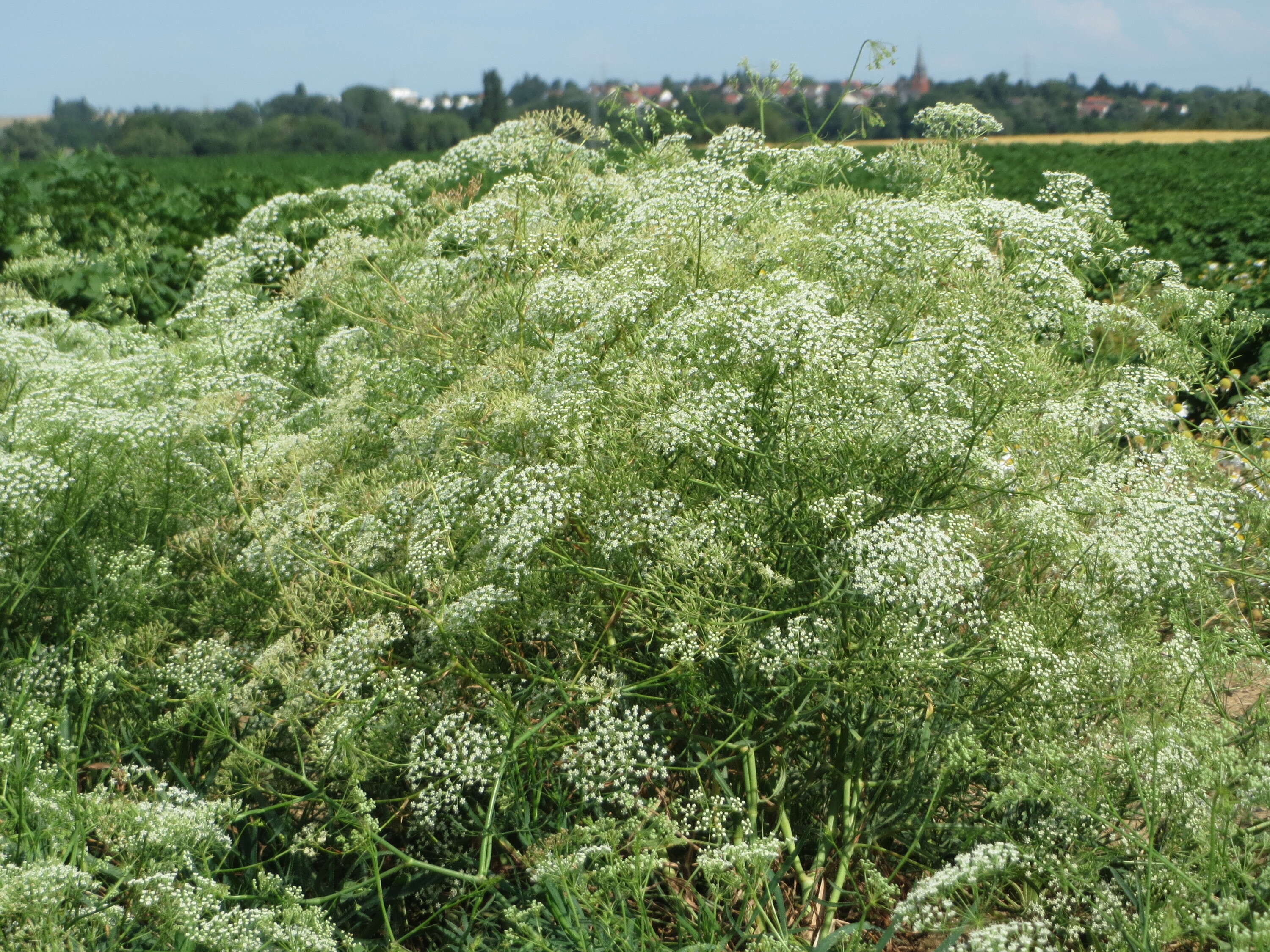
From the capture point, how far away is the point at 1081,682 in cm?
298

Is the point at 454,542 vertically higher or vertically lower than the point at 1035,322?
lower

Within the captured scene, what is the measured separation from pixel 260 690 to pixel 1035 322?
3.13 metres

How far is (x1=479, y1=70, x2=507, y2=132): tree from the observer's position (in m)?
94.2

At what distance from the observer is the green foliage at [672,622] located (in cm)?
268

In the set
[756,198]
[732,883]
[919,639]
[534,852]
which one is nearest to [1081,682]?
[919,639]

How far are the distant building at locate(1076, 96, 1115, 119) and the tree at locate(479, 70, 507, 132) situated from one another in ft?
184

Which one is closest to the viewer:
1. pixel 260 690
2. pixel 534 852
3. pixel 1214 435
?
pixel 534 852

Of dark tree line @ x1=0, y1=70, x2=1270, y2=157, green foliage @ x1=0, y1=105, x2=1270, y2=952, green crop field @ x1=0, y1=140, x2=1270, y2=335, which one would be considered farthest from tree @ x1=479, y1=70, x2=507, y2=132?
green foliage @ x1=0, y1=105, x2=1270, y2=952

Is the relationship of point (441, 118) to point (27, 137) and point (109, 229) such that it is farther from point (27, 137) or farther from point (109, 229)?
point (109, 229)

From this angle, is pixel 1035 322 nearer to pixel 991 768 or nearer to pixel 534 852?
pixel 991 768

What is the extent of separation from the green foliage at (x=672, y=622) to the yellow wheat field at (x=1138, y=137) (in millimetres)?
56604

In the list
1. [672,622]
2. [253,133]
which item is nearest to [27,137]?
[253,133]

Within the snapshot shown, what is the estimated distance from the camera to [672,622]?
3080 mm

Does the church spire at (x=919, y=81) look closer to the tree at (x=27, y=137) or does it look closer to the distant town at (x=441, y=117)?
the distant town at (x=441, y=117)
